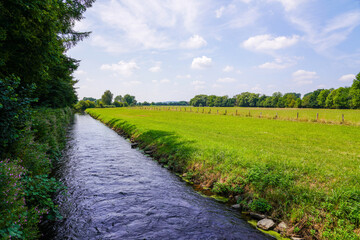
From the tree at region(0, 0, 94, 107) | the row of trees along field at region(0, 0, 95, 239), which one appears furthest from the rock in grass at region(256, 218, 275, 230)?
the tree at region(0, 0, 94, 107)

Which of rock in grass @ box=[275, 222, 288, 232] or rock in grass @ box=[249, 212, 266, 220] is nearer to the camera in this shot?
rock in grass @ box=[275, 222, 288, 232]

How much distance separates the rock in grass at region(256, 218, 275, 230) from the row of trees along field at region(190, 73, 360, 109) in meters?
87.2

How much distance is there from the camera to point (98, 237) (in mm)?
6047

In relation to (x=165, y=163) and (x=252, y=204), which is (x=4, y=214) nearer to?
(x=252, y=204)

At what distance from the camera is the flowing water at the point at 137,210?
6.39 meters

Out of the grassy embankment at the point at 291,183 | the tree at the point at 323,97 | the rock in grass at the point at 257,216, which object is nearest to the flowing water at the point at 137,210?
the rock in grass at the point at 257,216

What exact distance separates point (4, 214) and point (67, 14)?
14731 mm

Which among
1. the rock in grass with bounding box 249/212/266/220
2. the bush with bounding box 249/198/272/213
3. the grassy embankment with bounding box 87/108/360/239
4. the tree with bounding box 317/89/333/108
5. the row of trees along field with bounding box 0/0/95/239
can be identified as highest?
the tree with bounding box 317/89/333/108

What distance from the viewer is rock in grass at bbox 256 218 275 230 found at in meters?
6.90

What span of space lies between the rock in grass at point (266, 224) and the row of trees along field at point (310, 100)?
286ft

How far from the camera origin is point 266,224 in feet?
23.0

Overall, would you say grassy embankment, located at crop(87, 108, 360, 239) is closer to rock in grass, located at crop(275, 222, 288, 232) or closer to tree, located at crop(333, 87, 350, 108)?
rock in grass, located at crop(275, 222, 288, 232)

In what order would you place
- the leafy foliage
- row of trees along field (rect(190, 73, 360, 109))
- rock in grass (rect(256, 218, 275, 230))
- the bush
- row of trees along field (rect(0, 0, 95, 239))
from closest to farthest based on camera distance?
row of trees along field (rect(0, 0, 95, 239)) < the leafy foliage < rock in grass (rect(256, 218, 275, 230)) < the bush < row of trees along field (rect(190, 73, 360, 109))

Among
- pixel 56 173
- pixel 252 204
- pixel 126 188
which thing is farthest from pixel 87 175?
pixel 252 204
